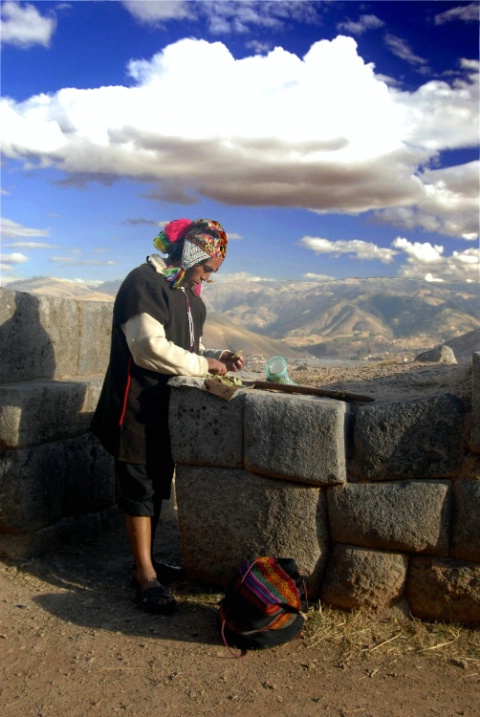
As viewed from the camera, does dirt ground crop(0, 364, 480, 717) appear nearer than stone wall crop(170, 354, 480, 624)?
Yes

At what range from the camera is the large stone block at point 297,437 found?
3375mm

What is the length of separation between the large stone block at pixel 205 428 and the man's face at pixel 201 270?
0.75m

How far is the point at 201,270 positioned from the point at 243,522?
1573mm

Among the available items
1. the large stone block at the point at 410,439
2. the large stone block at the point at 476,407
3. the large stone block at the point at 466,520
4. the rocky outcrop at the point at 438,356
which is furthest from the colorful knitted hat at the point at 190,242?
the rocky outcrop at the point at 438,356

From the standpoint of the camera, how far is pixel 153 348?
3572mm

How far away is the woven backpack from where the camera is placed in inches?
124

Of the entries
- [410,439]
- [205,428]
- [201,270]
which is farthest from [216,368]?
[410,439]

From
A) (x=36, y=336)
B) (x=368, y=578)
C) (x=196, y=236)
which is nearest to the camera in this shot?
(x=368, y=578)

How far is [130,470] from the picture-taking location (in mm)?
3777

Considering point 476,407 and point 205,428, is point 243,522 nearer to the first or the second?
point 205,428

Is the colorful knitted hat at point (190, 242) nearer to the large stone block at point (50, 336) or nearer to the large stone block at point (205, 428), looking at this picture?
the large stone block at point (205, 428)

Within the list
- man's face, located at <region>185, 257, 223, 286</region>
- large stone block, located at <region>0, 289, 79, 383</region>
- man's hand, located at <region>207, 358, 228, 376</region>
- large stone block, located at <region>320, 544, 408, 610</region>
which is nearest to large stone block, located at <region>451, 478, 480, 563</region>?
large stone block, located at <region>320, 544, 408, 610</region>

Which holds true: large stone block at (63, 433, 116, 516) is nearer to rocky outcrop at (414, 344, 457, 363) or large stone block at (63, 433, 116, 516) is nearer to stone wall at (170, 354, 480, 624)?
stone wall at (170, 354, 480, 624)

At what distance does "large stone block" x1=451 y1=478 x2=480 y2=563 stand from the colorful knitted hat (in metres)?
1.98
